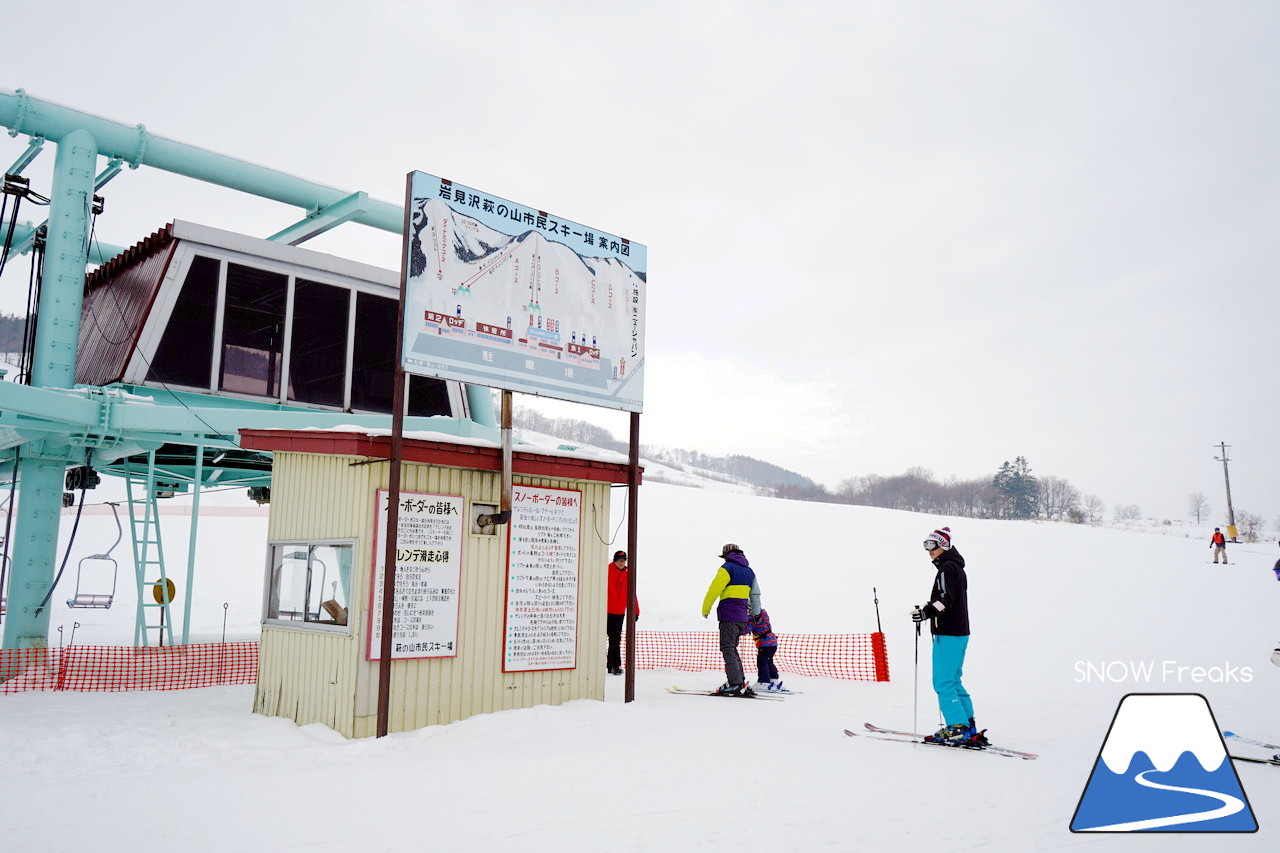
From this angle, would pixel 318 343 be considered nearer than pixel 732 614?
No

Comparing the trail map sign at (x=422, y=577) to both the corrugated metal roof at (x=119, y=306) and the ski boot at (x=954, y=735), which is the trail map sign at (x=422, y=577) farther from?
the corrugated metal roof at (x=119, y=306)

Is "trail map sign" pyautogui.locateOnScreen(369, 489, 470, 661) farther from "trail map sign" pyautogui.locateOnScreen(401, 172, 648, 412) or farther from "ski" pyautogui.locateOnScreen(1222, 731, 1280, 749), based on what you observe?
"ski" pyautogui.locateOnScreen(1222, 731, 1280, 749)

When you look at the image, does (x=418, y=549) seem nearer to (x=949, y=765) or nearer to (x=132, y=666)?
(x=949, y=765)

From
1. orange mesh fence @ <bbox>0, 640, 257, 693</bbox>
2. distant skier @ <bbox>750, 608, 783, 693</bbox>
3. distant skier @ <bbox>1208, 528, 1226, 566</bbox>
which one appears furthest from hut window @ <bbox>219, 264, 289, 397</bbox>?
distant skier @ <bbox>1208, 528, 1226, 566</bbox>

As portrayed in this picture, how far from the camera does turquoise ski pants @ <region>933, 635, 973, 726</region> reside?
25.9ft

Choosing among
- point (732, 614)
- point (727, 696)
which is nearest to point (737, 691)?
point (727, 696)

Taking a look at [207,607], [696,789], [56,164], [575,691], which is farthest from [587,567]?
[207,607]

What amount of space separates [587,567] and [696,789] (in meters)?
4.07

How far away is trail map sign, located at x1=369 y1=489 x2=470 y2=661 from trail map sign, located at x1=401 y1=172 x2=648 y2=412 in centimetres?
136

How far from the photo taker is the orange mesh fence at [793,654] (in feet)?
45.9

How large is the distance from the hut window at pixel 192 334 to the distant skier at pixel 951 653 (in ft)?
39.3

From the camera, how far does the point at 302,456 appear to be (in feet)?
31.1

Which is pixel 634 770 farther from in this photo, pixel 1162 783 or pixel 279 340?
pixel 279 340

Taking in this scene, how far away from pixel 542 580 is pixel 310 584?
238 cm
